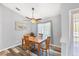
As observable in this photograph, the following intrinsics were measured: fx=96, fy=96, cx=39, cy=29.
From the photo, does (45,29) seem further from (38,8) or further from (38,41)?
(38,8)

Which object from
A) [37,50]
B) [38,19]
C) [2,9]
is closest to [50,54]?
[37,50]

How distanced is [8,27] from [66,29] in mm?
782

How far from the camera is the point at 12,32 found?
4.27ft

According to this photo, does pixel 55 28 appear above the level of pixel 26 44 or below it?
above

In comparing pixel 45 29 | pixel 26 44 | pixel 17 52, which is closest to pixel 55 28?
pixel 45 29

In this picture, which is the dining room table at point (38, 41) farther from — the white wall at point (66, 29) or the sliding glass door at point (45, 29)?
the white wall at point (66, 29)

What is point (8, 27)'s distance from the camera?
50.5 inches

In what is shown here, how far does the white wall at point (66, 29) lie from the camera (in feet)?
4.19

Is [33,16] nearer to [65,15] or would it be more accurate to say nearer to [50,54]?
[65,15]

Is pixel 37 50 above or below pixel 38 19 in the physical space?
below

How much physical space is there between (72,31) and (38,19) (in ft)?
1.60

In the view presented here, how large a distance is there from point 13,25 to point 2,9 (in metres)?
0.25

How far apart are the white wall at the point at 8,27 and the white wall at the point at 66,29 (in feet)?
1.56

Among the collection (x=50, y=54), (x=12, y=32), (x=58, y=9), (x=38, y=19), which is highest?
(x=58, y=9)
